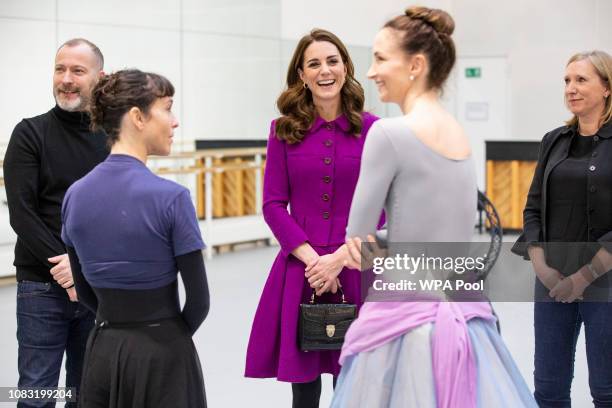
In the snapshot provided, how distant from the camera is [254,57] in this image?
11.2 m

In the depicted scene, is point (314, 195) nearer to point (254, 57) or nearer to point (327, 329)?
point (327, 329)

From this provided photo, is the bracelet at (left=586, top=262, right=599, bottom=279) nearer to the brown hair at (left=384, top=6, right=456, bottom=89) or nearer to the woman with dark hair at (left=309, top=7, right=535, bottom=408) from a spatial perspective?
the woman with dark hair at (left=309, top=7, right=535, bottom=408)

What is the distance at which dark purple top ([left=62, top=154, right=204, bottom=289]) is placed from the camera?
8.06 ft

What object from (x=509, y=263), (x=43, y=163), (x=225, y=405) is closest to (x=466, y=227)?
(x=43, y=163)

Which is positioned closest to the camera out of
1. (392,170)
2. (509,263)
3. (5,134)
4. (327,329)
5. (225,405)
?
(392,170)

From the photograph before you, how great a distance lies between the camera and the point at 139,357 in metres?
2.52

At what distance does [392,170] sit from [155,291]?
0.76m

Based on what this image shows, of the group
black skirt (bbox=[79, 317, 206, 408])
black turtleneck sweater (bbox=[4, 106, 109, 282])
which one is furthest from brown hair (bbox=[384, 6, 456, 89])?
black turtleneck sweater (bbox=[4, 106, 109, 282])

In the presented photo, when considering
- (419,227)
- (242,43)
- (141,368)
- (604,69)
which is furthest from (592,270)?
(242,43)

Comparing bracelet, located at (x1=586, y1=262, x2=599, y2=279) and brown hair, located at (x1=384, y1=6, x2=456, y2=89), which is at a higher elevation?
brown hair, located at (x1=384, y1=6, x2=456, y2=89)

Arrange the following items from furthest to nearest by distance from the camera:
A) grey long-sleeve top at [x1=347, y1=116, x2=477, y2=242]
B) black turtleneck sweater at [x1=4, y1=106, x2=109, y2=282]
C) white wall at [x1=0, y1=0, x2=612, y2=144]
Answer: white wall at [x1=0, y1=0, x2=612, y2=144], black turtleneck sweater at [x1=4, y1=106, x2=109, y2=282], grey long-sleeve top at [x1=347, y1=116, x2=477, y2=242]

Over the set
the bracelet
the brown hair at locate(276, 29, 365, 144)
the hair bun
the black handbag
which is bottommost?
the black handbag

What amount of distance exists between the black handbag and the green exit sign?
10.4 metres

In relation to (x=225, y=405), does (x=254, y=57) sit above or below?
above
